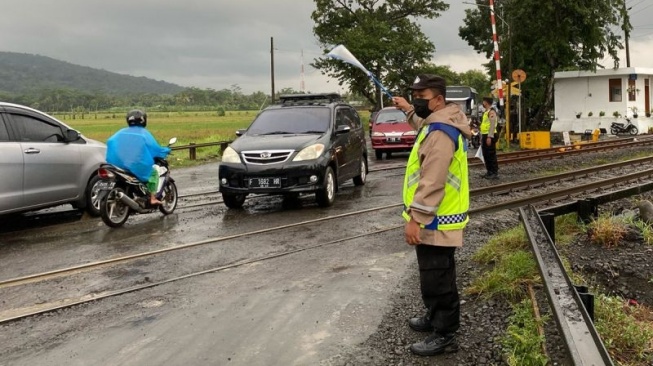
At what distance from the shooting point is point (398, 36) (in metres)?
48.4

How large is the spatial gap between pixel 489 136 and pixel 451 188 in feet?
31.8

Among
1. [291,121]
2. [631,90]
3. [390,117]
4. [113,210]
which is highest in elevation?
[631,90]

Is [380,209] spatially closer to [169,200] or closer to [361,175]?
[361,175]

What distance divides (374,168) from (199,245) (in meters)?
10.5

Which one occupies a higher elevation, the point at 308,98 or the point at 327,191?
the point at 308,98

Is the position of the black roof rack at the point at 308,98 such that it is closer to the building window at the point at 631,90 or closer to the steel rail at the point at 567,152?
the steel rail at the point at 567,152

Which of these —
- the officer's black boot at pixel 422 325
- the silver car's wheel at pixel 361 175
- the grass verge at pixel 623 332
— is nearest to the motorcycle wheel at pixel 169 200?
the silver car's wheel at pixel 361 175

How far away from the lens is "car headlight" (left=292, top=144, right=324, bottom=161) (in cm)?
962

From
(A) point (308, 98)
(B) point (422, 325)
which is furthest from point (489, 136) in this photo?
(B) point (422, 325)

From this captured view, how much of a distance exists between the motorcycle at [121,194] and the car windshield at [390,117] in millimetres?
12473

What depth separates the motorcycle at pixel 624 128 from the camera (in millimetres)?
31938

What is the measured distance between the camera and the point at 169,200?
32.9 feet

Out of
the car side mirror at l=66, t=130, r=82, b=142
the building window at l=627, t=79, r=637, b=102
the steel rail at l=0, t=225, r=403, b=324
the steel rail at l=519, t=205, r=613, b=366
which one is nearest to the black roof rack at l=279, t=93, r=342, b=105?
the car side mirror at l=66, t=130, r=82, b=142

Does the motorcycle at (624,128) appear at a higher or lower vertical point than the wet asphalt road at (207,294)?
higher
